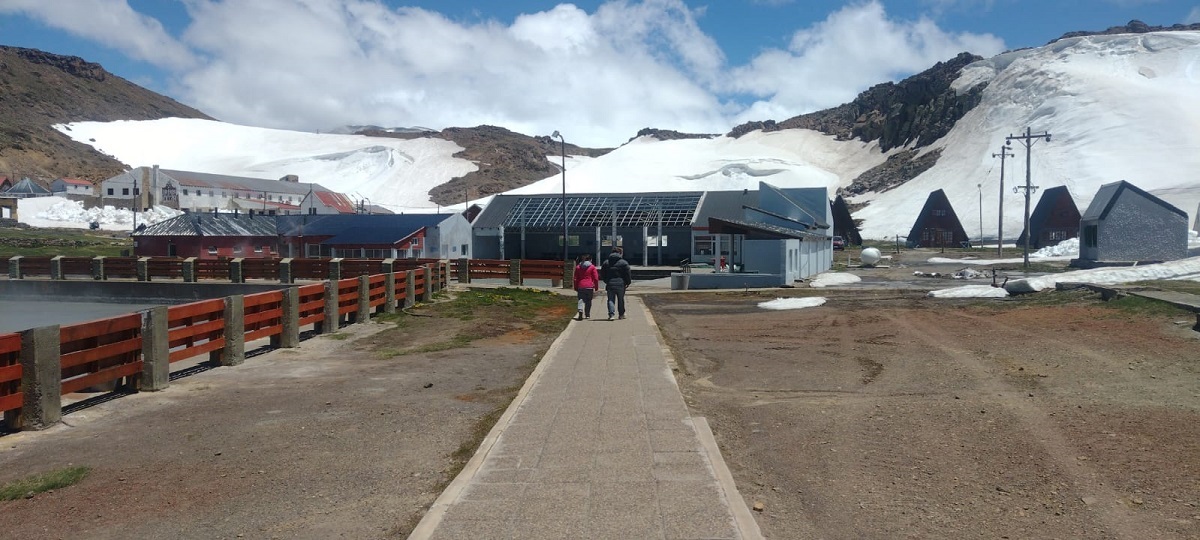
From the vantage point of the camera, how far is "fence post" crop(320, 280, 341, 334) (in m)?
16.4

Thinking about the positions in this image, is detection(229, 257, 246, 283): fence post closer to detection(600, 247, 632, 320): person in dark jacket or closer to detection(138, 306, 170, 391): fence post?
detection(600, 247, 632, 320): person in dark jacket

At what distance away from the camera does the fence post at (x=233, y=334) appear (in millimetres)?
11922

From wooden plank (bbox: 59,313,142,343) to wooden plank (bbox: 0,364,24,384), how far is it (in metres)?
0.84

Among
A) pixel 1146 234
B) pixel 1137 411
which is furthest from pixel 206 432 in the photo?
pixel 1146 234

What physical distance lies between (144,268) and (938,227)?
76715 millimetres

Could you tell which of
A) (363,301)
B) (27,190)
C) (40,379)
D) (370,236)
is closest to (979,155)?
(370,236)

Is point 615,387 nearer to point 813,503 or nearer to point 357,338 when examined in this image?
point 813,503

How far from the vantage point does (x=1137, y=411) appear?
26.3ft

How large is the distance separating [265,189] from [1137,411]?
382 ft

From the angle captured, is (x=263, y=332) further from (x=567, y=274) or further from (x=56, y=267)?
(x=56, y=267)

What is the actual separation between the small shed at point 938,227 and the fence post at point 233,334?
84119 millimetres

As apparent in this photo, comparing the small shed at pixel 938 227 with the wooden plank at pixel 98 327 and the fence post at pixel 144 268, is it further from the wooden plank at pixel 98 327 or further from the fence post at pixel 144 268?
the wooden plank at pixel 98 327

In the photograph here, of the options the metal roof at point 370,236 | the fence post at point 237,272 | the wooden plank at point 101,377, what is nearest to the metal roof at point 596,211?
the metal roof at point 370,236

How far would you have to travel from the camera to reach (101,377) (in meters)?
8.98
